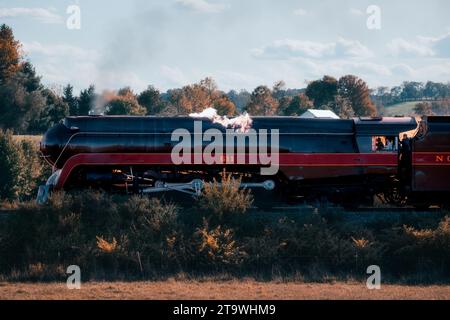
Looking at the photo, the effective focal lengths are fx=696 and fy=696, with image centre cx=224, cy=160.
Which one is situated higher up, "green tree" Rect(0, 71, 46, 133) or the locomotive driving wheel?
"green tree" Rect(0, 71, 46, 133)

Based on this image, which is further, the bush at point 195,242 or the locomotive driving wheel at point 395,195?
the locomotive driving wheel at point 395,195

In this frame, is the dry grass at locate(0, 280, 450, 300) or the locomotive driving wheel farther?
the locomotive driving wheel

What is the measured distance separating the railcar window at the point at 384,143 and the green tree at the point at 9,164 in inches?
1165

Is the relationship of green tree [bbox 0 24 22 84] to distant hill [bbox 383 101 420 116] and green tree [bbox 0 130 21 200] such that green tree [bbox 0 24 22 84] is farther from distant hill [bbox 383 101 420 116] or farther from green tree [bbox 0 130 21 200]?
distant hill [bbox 383 101 420 116]

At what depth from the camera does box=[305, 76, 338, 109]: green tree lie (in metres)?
64.6

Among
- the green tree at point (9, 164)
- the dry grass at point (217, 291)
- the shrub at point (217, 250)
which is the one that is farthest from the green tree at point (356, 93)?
the dry grass at point (217, 291)

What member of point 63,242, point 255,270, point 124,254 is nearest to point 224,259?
point 255,270

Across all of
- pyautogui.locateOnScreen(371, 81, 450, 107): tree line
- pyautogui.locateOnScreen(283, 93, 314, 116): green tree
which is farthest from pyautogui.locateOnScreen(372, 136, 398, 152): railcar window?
pyautogui.locateOnScreen(371, 81, 450, 107): tree line

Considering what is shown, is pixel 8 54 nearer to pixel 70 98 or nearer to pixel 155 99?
pixel 70 98

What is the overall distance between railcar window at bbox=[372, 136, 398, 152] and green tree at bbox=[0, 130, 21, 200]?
97.1 ft

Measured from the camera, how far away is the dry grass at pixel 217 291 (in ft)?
49.1

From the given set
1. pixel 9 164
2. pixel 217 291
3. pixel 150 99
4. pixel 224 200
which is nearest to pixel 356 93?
pixel 150 99

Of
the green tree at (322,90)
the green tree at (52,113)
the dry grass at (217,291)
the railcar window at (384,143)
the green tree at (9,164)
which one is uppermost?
the green tree at (322,90)

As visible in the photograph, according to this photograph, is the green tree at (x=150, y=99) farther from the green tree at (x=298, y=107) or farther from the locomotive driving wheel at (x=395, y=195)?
the locomotive driving wheel at (x=395, y=195)
